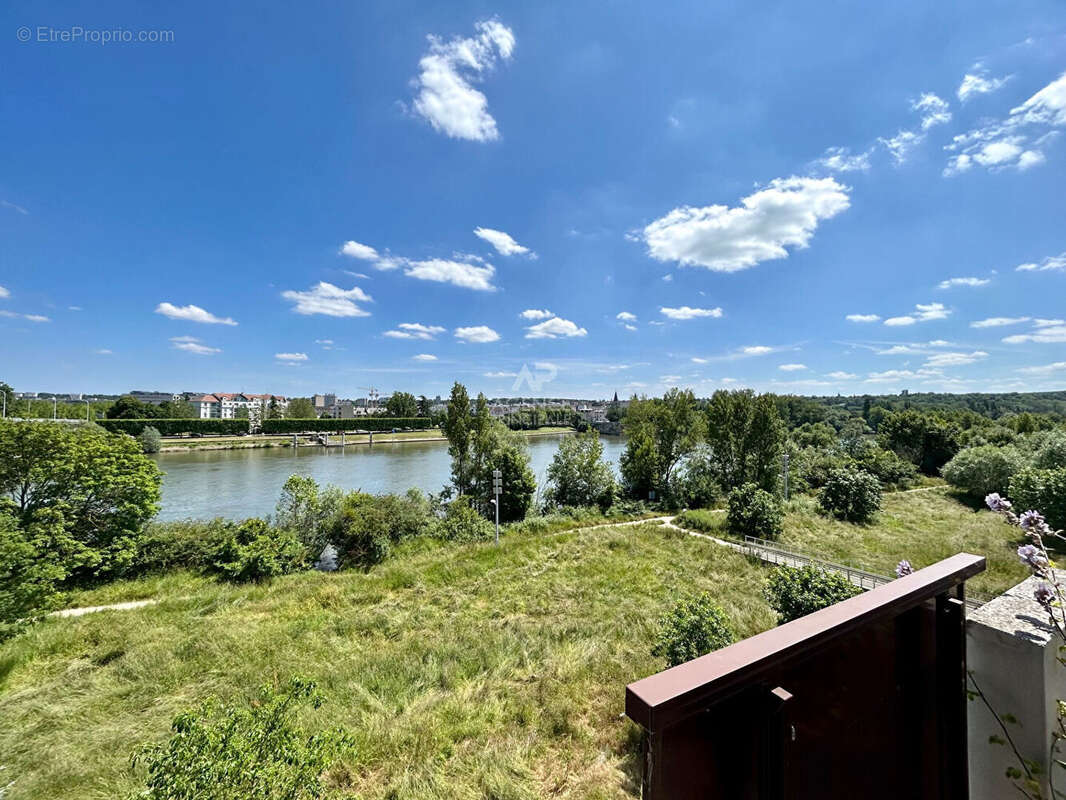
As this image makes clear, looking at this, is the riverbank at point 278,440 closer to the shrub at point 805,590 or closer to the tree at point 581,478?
the tree at point 581,478

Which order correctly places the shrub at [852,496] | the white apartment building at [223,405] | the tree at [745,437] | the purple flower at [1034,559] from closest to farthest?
the purple flower at [1034,559]
the shrub at [852,496]
the tree at [745,437]
the white apartment building at [223,405]

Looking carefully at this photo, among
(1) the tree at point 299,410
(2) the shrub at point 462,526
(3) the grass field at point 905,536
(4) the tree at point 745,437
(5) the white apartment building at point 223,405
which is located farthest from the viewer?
(5) the white apartment building at point 223,405

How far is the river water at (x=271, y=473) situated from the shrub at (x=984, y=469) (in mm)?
19188

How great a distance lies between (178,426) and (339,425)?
16.4m

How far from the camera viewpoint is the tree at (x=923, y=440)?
1126 inches

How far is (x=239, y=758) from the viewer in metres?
2.27

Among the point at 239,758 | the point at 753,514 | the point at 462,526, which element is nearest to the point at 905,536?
the point at 753,514

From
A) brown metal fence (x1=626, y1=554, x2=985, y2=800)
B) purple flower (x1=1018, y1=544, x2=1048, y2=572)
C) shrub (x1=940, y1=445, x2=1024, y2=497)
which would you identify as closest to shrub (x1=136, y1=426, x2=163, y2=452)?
brown metal fence (x1=626, y1=554, x2=985, y2=800)

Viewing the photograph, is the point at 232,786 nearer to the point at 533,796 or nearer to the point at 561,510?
the point at 533,796

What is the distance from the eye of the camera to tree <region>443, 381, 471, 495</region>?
19047 millimetres

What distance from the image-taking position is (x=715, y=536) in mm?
14156

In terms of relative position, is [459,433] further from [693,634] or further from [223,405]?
[223,405]

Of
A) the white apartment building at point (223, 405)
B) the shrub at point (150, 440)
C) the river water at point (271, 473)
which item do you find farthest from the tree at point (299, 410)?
the shrub at point (150, 440)

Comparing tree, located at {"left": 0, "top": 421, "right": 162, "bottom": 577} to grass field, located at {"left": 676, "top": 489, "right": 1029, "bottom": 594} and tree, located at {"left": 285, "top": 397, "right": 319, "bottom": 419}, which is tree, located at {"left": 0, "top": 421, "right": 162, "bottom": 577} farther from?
tree, located at {"left": 285, "top": 397, "right": 319, "bottom": 419}
